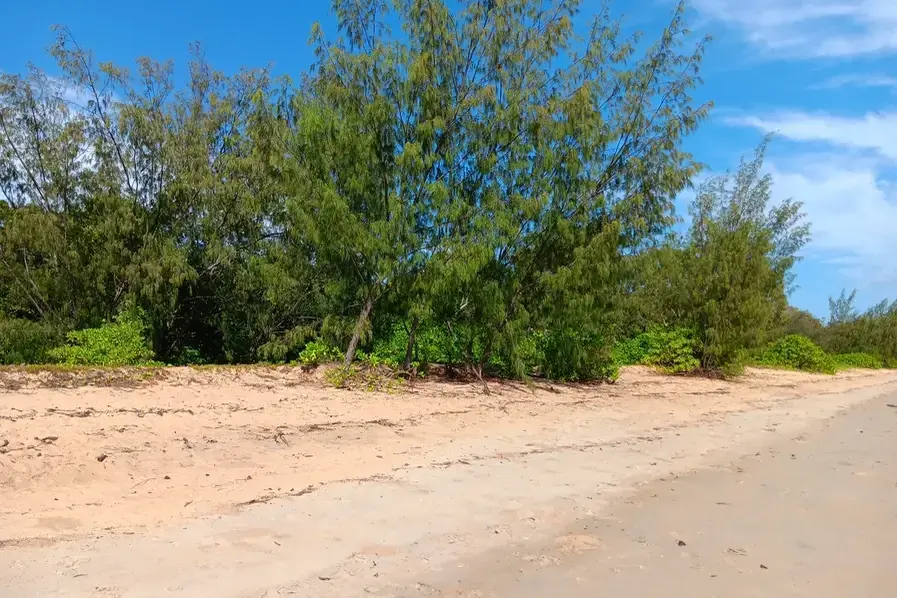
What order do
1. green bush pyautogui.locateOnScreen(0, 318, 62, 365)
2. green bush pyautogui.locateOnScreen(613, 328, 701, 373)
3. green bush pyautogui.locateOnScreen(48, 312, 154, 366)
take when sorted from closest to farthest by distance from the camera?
green bush pyautogui.locateOnScreen(48, 312, 154, 366) < green bush pyautogui.locateOnScreen(0, 318, 62, 365) < green bush pyautogui.locateOnScreen(613, 328, 701, 373)

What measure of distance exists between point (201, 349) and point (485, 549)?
1601 centimetres

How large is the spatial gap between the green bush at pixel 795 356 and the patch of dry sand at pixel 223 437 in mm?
22151

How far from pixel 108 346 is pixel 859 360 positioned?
49722mm

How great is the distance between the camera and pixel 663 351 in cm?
2497

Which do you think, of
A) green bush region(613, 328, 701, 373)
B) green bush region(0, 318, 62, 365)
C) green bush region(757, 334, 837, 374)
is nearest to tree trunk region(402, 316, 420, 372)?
green bush region(0, 318, 62, 365)

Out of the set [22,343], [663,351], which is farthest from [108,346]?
[663,351]

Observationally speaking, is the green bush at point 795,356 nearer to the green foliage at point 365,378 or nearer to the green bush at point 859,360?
the green bush at point 859,360

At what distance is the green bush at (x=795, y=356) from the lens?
34375mm

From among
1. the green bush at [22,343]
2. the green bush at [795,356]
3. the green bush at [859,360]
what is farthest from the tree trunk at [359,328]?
the green bush at [859,360]

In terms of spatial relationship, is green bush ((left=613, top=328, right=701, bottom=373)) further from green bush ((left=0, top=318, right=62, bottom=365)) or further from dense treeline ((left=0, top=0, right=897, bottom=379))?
green bush ((left=0, top=318, right=62, bottom=365))

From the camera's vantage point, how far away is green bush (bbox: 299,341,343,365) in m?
15.4

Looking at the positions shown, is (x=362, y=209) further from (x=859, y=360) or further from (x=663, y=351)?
(x=859, y=360)

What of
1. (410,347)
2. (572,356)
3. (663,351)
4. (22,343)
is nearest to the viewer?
(22,343)

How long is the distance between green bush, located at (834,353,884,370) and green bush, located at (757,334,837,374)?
13060 mm
